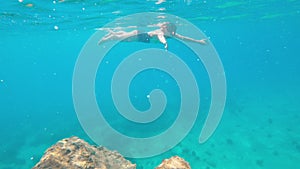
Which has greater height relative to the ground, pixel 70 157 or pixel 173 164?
pixel 173 164

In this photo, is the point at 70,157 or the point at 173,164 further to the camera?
the point at 70,157

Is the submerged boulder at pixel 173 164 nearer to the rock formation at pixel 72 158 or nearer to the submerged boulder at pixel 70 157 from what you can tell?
the rock formation at pixel 72 158

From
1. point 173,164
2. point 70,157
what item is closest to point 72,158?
point 70,157

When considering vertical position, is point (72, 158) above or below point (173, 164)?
below

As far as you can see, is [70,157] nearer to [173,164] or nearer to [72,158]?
[72,158]

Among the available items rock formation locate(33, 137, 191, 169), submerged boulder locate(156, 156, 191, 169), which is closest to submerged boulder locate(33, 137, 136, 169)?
rock formation locate(33, 137, 191, 169)

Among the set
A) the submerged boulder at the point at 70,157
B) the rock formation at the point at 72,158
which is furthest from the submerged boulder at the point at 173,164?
the submerged boulder at the point at 70,157

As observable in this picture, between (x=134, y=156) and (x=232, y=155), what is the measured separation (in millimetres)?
6562

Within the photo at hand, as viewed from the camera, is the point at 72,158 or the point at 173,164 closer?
the point at 173,164

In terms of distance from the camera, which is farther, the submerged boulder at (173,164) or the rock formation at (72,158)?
the rock formation at (72,158)

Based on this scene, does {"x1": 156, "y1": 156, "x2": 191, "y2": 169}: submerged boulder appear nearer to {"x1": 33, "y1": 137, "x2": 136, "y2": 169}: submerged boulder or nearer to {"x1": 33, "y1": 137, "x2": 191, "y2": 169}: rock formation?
{"x1": 33, "y1": 137, "x2": 191, "y2": 169}: rock formation

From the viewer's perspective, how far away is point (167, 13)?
83.9 ft

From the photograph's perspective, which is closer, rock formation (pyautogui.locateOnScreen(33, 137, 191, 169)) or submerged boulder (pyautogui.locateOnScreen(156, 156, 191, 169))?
submerged boulder (pyautogui.locateOnScreen(156, 156, 191, 169))

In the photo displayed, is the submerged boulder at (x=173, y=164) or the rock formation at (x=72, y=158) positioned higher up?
the submerged boulder at (x=173, y=164)
